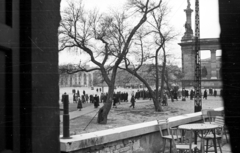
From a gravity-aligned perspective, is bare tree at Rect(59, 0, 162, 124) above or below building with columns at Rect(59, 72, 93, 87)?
above

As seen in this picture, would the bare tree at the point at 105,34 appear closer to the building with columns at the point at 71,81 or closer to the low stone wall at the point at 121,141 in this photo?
the building with columns at the point at 71,81

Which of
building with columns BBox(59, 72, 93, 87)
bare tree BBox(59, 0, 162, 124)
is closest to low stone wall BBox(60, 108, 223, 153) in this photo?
building with columns BBox(59, 72, 93, 87)

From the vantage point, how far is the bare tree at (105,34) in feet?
58.5

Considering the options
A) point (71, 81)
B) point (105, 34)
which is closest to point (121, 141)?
point (71, 81)

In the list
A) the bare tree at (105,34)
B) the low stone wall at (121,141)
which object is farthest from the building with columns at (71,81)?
the bare tree at (105,34)

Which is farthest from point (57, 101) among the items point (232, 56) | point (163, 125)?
point (163, 125)

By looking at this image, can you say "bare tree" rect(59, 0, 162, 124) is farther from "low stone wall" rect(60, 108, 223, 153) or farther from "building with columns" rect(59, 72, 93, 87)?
"low stone wall" rect(60, 108, 223, 153)

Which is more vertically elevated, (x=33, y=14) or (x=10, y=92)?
(x=33, y=14)

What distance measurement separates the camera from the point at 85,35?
62.6ft

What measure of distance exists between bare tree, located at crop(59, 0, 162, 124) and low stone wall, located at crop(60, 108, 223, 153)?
42.3 feet

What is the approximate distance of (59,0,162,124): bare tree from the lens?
58.5 ft

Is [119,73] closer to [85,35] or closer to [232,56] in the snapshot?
[85,35]

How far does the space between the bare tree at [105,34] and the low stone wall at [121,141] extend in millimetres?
12900

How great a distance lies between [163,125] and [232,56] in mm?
2597
